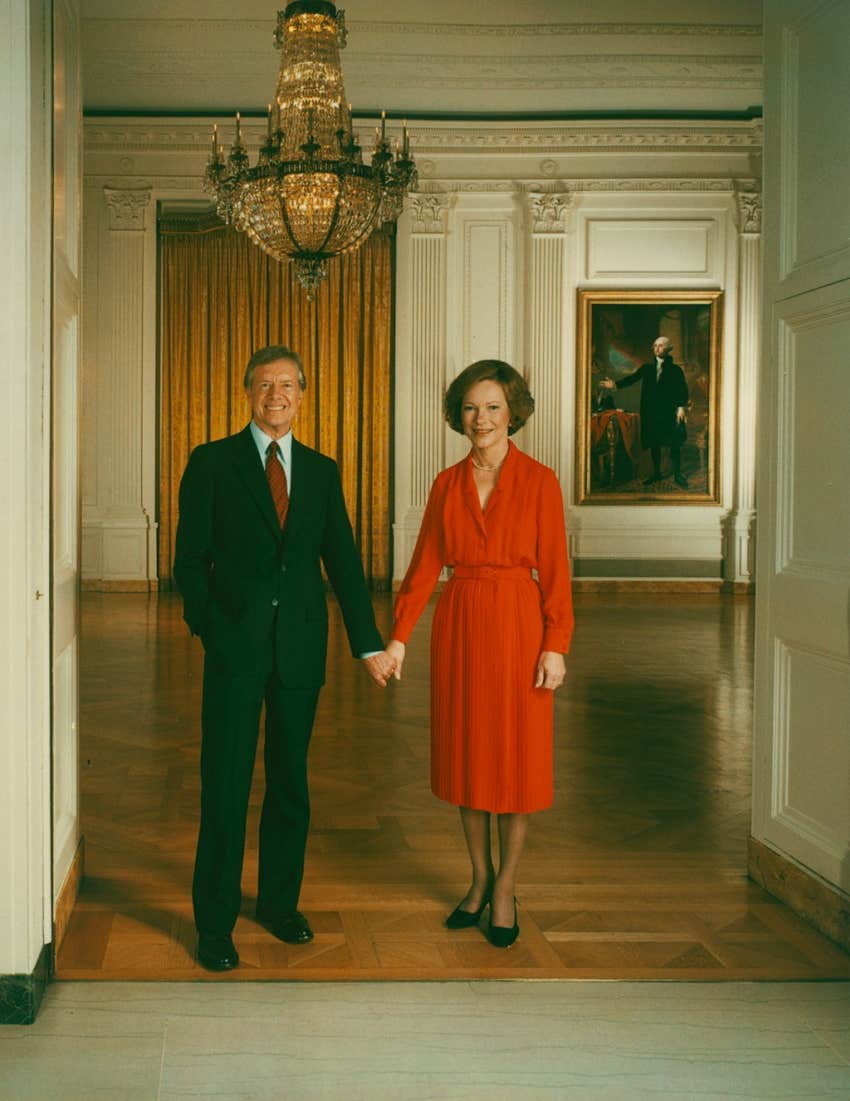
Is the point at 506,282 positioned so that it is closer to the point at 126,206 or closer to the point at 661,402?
the point at 661,402

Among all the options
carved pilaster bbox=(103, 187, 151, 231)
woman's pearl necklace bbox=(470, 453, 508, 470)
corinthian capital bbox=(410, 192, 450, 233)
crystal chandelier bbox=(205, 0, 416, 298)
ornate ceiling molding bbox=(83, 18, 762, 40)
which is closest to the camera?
woman's pearl necklace bbox=(470, 453, 508, 470)

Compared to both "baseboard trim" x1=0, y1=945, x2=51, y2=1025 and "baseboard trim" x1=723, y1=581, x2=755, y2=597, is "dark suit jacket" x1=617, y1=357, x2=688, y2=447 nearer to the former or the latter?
"baseboard trim" x1=723, y1=581, x2=755, y2=597

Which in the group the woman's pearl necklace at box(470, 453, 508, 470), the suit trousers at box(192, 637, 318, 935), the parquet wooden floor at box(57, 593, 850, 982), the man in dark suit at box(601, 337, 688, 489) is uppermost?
the man in dark suit at box(601, 337, 688, 489)

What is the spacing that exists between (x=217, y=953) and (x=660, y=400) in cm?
1135

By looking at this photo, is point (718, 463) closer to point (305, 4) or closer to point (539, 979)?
point (305, 4)

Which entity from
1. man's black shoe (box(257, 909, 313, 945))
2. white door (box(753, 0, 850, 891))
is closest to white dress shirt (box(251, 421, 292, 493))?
man's black shoe (box(257, 909, 313, 945))

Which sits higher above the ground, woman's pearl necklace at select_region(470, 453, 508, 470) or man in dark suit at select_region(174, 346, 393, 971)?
woman's pearl necklace at select_region(470, 453, 508, 470)

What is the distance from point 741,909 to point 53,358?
255 centimetres

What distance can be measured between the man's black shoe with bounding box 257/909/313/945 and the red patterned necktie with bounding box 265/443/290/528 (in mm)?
1160

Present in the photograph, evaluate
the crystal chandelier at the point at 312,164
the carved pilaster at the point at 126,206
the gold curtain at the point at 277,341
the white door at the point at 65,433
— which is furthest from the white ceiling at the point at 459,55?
the white door at the point at 65,433

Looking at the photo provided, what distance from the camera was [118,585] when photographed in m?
13.4

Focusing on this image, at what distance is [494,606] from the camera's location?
3.21 metres

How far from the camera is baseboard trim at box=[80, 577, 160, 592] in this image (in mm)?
13430

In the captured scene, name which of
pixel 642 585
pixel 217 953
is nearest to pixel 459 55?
pixel 642 585
